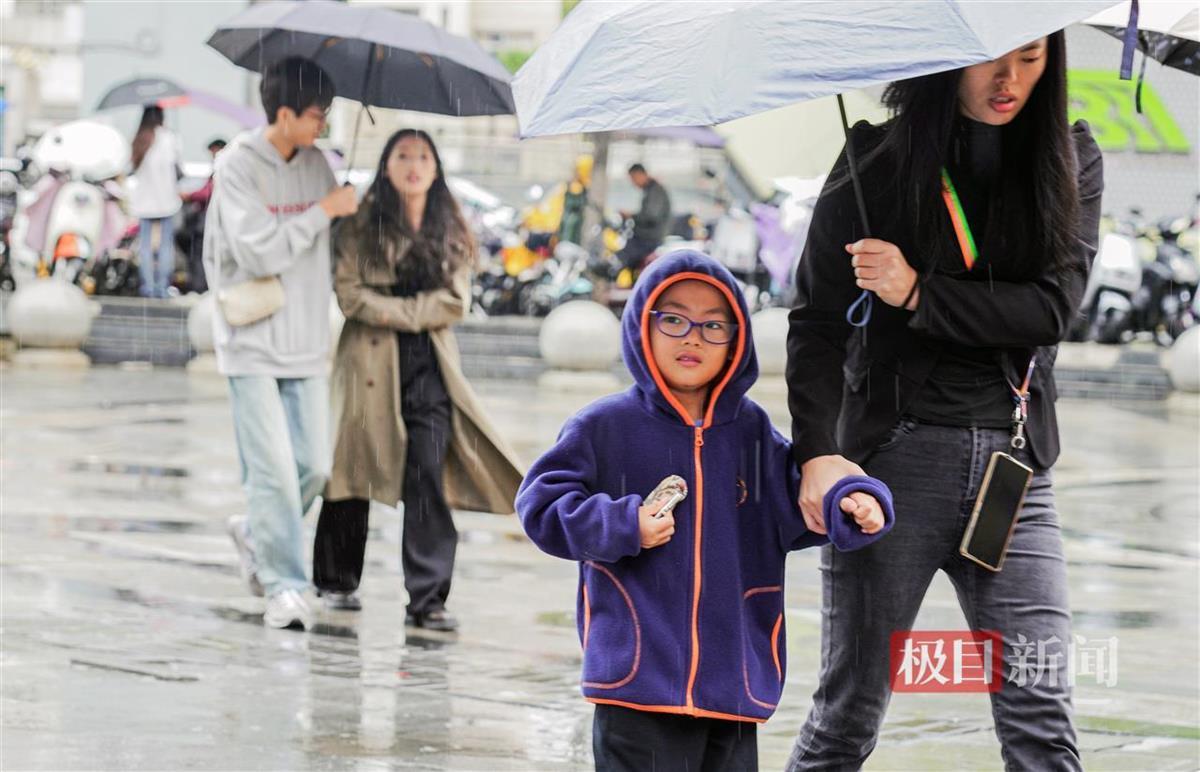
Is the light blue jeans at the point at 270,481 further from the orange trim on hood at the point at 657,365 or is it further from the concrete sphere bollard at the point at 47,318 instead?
the concrete sphere bollard at the point at 47,318

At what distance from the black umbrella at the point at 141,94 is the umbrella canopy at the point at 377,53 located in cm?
1696

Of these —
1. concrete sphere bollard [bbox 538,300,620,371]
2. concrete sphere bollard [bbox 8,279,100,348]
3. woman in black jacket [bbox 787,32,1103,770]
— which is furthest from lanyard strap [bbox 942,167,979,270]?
concrete sphere bollard [bbox 8,279,100,348]

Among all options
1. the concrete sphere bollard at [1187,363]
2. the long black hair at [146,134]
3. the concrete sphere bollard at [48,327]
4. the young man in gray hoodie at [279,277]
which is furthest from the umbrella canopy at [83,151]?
the young man in gray hoodie at [279,277]

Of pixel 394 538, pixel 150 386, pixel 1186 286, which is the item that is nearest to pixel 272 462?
pixel 394 538

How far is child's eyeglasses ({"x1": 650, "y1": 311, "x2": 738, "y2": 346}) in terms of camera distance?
13.1 feet

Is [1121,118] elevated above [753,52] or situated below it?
above

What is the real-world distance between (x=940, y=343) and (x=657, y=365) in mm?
578

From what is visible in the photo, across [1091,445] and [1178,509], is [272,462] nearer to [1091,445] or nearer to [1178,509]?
[1178,509]

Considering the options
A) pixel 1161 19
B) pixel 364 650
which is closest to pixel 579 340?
pixel 364 650

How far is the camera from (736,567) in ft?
12.9

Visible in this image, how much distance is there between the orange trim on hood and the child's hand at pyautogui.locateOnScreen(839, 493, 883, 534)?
14.3 inches

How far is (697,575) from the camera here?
3.91 metres

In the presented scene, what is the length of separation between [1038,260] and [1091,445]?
1144 cm

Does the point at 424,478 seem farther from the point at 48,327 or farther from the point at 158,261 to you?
the point at 158,261
